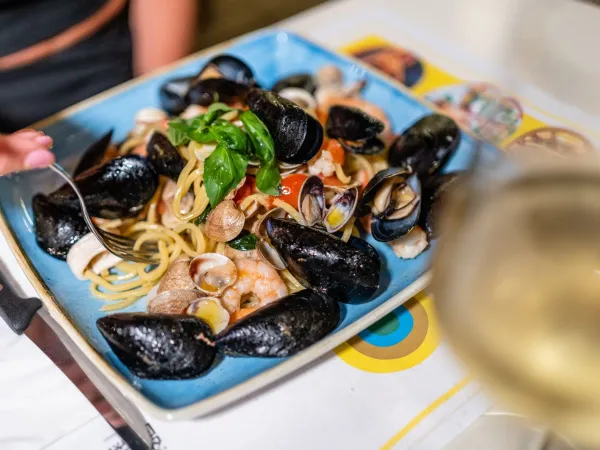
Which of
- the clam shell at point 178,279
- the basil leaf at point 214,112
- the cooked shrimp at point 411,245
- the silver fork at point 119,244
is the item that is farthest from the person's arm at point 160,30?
the cooked shrimp at point 411,245

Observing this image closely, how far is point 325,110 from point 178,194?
566 mm

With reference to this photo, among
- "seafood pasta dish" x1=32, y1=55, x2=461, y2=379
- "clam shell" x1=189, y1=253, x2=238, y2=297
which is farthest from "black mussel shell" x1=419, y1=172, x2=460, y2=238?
"clam shell" x1=189, y1=253, x2=238, y2=297

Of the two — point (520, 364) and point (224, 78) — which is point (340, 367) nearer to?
point (520, 364)

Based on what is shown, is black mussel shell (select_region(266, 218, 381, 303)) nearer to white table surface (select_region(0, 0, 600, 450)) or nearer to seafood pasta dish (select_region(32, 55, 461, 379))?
seafood pasta dish (select_region(32, 55, 461, 379))

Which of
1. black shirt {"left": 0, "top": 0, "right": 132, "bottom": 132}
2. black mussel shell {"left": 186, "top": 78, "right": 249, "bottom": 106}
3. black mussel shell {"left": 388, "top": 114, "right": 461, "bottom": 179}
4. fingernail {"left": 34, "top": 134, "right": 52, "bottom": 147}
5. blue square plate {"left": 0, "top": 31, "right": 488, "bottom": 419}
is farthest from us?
black shirt {"left": 0, "top": 0, "right": 132, "bottom": 132}

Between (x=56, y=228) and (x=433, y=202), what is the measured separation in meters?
0.93

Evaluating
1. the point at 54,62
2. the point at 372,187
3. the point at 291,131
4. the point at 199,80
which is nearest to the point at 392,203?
the point at 372,187

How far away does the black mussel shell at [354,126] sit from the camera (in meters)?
1.48

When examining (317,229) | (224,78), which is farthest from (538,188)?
(224,78)

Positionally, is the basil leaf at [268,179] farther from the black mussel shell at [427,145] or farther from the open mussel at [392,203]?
the black mussel shell at [427,145]

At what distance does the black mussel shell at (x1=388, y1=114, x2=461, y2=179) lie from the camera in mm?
1502

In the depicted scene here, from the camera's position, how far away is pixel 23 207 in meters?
1.46

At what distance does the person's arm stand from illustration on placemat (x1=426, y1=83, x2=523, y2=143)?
1012 mm

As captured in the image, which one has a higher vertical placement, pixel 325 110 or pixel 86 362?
pixel 325 110
